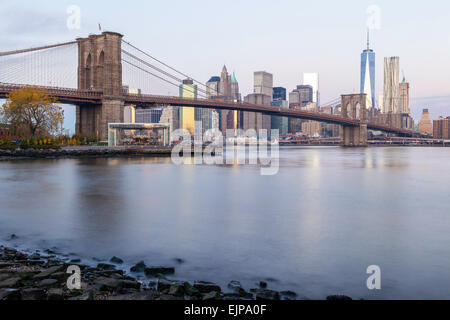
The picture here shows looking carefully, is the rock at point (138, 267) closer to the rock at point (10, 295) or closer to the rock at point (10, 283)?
the rock at point (10, 283)

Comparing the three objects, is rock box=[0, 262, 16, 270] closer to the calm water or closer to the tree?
the calm water

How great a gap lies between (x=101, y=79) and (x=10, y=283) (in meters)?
60.8

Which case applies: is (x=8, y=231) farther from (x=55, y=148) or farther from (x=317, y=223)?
(x=55, y=148)

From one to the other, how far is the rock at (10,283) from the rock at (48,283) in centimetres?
35

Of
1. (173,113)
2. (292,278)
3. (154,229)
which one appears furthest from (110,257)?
(173,113)

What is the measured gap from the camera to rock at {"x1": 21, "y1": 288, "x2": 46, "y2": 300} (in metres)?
5.96

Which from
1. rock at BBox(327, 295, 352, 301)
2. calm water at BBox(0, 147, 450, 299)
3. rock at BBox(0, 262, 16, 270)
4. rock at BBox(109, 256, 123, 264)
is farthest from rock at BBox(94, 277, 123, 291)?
rock at BBox(327, 295, 352, 301)

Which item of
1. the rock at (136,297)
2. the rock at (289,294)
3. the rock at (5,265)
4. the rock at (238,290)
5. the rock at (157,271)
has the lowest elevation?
the rock at (289,294)

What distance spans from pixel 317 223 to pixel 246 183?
11779 millimetres

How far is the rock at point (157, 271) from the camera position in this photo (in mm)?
7648

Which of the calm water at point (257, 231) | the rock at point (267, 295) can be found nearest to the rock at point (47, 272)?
the calm water at point (257, 231)

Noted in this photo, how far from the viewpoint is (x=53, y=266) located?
24.8 ft

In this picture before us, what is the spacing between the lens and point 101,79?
208 feet

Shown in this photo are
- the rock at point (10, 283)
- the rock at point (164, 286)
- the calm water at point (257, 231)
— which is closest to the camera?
the rock at point (10, 283)
